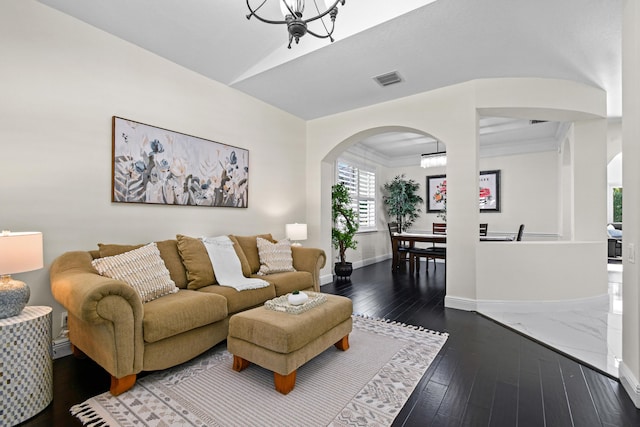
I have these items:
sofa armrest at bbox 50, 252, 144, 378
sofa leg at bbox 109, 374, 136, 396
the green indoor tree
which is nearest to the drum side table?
sofa armrest at bbox 50, 252, 144, 378

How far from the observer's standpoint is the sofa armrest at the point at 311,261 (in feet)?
12.5

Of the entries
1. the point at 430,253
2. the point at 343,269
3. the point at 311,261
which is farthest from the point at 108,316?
the point at 430,253

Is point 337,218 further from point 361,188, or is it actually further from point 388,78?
point 388,78

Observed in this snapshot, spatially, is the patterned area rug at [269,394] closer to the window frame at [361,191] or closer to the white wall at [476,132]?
the white wall at [476,132]

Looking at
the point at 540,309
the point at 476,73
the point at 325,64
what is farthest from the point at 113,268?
the point at 540,309

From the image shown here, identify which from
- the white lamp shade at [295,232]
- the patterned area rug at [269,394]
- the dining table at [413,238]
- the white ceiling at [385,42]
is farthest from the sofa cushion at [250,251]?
the dining table at [413,238]

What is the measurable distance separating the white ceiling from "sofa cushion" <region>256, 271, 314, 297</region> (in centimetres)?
239

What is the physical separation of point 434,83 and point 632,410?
3.48 meters

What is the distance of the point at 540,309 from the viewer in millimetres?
3658

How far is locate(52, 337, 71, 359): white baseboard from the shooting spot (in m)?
2.47

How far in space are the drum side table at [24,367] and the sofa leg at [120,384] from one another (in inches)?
13.3

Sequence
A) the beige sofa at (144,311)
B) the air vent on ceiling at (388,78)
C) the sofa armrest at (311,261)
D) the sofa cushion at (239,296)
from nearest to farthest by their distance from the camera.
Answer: the beige sofa at (144,311)
the sofa cushion at (239,296)
the air vent on ceiling at (388,78)
the sofa armrest at (311,261)

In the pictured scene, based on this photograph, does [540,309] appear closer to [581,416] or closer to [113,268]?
[581,416]

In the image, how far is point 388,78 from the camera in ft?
12.0
